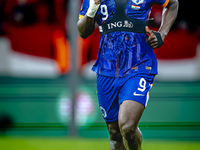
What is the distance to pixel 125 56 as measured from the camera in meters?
2.46

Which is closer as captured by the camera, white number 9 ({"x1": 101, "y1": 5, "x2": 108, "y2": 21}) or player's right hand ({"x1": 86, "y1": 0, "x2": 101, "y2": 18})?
player's right hand ({"x1": 86, "y1": 0, "x2": 101, "y2": 18})

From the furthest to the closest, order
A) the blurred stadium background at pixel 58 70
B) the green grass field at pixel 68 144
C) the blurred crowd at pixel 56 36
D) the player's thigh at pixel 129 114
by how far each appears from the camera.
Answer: the blurred crowd at pixel 56 36, the blurred stadium background at pixel 58 70, the green grass field at pixel 68 144, the player's thigh at pixel 129 114

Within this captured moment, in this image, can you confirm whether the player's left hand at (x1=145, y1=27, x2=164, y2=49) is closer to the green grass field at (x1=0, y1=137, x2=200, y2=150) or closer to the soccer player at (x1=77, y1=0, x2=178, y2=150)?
the soccer player at (x1=77, y1=0, x2=178, y2=150)

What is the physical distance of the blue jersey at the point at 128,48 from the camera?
2.45m

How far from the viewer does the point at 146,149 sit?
442 cm

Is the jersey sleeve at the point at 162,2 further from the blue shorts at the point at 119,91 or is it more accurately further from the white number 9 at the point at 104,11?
the blue shorts at the point at 119,91

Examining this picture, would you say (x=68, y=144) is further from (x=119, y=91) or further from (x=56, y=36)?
(x=56, y=36)

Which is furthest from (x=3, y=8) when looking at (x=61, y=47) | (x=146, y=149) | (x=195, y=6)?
(x=146, y=149)

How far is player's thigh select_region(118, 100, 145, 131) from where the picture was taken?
7.60 feet

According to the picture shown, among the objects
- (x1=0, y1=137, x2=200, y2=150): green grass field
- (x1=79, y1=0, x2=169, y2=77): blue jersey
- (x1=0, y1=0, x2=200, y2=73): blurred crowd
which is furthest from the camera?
(x1=0, y1=0, x2=200, y2=73): blurred crowd

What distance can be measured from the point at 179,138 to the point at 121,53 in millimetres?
3401

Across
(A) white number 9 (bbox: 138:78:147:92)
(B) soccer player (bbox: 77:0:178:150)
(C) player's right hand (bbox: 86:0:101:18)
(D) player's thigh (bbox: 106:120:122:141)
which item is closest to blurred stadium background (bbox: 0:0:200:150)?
(D) player's thigh (bbox: 106:120:122:141)

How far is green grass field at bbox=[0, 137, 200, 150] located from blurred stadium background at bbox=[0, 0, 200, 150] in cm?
98

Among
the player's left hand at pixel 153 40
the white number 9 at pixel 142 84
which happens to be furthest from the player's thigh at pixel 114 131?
the player's left hand at pixel 153 40
